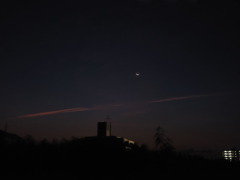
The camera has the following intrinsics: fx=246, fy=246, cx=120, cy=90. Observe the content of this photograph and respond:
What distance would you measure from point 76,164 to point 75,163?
0.20 metres

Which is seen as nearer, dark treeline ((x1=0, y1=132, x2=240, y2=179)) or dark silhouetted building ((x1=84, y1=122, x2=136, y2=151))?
dark treeline ((x1=0, y1=132, x2=240, y2=179))

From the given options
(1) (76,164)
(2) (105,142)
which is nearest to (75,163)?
(1) (76,164)

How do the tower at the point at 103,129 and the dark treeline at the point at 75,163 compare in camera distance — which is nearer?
the dark treeline at the point at 75,163

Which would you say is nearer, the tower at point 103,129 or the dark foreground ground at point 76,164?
the dark foreground ground at point 76,164

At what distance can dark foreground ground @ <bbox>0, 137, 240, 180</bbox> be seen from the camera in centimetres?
1988

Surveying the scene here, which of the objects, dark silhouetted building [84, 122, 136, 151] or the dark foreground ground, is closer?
the dark foreground ground

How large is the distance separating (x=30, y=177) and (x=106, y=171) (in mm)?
7493

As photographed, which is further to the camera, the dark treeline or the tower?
the tower

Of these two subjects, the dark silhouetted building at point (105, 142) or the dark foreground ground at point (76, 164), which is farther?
the dark silhouetted building at point (105, 142)

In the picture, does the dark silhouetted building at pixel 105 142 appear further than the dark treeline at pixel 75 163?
Yes

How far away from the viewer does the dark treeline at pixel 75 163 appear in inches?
786

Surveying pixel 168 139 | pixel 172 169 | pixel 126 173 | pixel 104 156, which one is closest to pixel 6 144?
pixel 104 156

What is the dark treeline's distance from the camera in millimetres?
19953

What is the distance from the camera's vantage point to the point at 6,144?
24.3 meters
